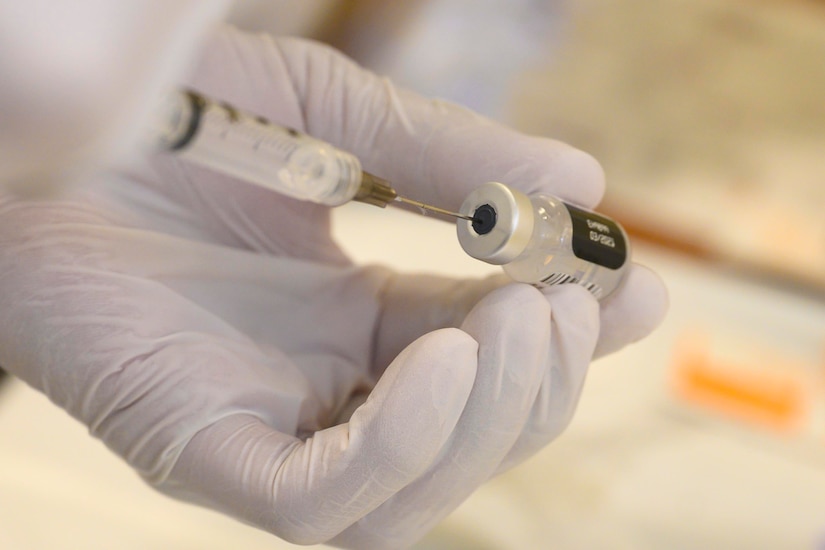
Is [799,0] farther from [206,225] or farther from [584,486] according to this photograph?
[206,225]

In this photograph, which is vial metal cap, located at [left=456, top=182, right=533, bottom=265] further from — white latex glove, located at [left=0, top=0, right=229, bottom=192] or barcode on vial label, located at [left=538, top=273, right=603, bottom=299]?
white latex glove, located at [left=0, top=0, right=229, bottom=192]

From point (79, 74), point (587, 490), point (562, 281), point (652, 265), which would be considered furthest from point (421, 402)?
point (652, 265)

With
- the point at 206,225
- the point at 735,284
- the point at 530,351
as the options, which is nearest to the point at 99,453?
the point at 206,225

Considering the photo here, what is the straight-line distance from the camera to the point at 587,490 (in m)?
0.95

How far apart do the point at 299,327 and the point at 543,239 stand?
33cm

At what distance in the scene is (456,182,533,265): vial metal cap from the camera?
54cm

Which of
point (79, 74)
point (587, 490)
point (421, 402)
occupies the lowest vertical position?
point (587, 490)

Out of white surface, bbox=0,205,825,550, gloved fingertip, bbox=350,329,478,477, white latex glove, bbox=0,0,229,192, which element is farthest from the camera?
white surface, bbox=0,205,825,550

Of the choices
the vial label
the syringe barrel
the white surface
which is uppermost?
the vial label

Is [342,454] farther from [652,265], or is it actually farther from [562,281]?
[652,265]

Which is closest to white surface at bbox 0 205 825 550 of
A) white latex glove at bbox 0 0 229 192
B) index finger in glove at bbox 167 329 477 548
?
index finger in glove at bbox 167 329 477 548

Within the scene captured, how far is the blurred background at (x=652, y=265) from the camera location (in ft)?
2.95

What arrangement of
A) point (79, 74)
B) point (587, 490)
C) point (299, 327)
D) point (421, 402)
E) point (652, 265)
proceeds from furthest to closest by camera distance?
point (652, 265)
point (587, 490)
point (299, 327)
point (421, 402)
point (79, 74)

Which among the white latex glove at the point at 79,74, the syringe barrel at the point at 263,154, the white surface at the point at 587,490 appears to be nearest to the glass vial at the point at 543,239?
the syringe barrel at the point at 263,154
